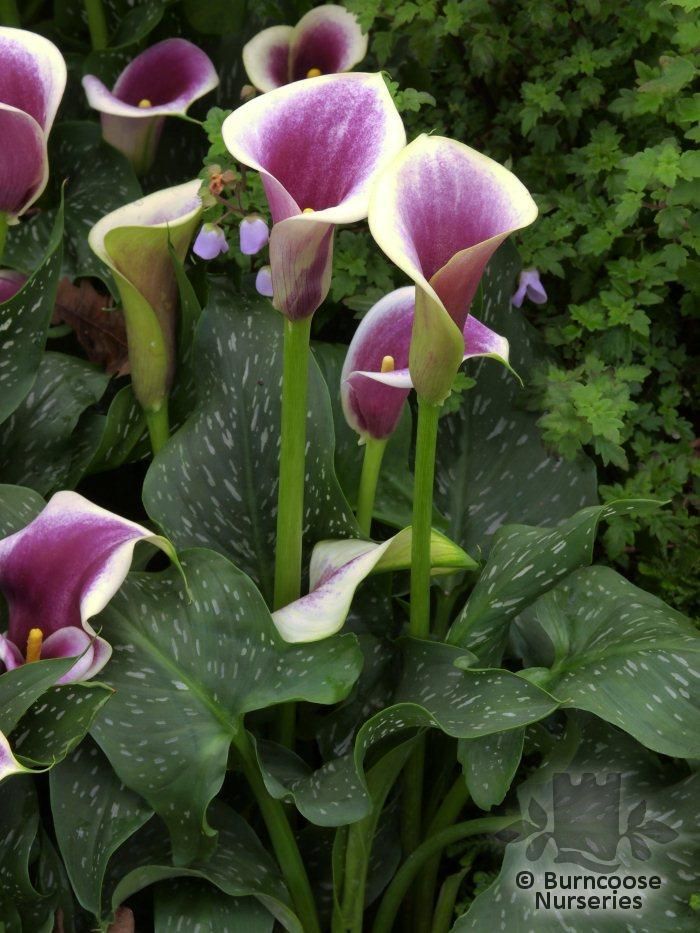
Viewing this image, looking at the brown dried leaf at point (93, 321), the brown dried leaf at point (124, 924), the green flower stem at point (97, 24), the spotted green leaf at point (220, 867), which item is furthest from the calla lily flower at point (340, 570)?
the green flower stem at point (97, 24)

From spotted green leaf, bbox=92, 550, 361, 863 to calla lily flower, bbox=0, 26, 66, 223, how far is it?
0.44 metres

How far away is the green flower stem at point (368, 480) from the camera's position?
3.74 ft

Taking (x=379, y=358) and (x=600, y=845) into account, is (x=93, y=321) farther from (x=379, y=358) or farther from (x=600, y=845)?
(x=600, y=845)

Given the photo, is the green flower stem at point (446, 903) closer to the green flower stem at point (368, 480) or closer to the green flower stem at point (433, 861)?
the green flower stem at point (433, 861)

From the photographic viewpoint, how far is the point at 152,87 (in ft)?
5.29

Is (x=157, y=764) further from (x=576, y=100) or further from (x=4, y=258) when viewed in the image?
(x=576, y=100)

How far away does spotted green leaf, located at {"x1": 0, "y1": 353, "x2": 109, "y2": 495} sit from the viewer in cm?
125

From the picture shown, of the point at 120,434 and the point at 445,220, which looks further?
the point at 120,434

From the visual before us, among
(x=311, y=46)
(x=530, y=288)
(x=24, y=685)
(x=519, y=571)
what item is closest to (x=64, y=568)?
(x=24, y=685)

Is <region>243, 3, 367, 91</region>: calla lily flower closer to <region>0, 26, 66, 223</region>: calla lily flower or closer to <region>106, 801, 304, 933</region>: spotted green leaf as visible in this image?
<region>0, 26, 66, 223</region>: calla lily flower

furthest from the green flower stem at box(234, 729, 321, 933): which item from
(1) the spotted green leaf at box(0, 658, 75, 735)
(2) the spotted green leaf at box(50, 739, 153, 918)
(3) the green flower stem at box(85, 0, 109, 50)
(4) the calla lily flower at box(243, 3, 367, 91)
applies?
(3) the green flower stem at box(85, 0, 109, 50)

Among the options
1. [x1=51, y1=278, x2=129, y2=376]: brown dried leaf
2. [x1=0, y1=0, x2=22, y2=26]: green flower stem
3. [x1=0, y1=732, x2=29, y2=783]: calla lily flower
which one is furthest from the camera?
[x1=0, y1=0, x2=22, y2=26]: green flower stem

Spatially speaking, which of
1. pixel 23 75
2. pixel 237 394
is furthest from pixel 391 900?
pixel 23 75

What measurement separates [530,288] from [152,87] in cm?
70
